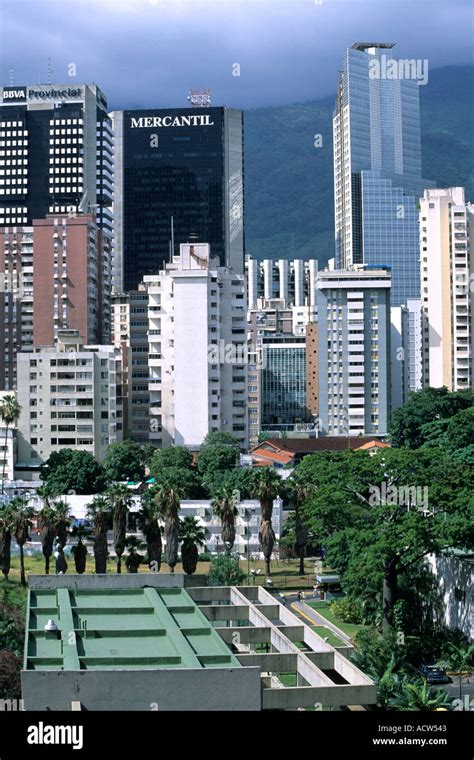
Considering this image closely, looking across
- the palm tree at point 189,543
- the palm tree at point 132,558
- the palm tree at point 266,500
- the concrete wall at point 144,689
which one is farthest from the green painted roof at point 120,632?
the palm tree at point 266,500

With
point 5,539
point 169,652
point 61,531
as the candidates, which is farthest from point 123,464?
point 169,652

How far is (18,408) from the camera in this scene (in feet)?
339

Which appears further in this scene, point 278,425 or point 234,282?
point 278,425

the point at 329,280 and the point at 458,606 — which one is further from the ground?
the point at 329,280

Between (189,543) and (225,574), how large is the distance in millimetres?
4444

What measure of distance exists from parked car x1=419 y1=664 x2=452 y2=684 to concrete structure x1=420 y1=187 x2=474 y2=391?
Answer: 102836mm

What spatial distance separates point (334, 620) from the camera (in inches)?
2233

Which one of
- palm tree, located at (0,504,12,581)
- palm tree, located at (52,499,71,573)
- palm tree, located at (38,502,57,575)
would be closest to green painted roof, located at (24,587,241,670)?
palm tree, located at (52,499,71,573)

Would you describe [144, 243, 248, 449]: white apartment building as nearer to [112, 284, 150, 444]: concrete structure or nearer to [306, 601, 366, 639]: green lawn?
[112, 284, 150, 444]: concrete structure

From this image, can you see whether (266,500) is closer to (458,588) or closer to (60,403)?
(458,588)

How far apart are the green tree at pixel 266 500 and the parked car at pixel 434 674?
21.0 metres
